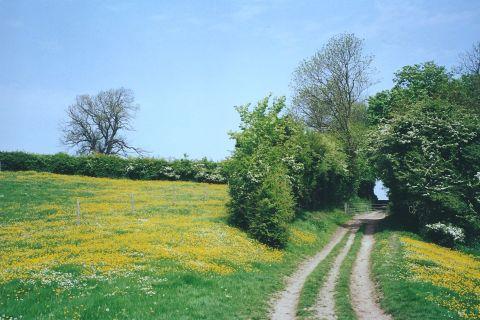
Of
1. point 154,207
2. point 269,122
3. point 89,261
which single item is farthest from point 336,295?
point 154,207

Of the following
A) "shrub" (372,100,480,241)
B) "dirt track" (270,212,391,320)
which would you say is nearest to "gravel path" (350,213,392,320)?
"dirt track" (270,212,391,320)

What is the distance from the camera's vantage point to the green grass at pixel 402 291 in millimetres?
17156

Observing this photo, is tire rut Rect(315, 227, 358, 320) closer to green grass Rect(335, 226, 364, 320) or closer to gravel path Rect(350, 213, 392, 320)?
green grass Rect(335, 226, 364, 320)

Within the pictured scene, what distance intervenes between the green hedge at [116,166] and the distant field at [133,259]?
74.0 feet

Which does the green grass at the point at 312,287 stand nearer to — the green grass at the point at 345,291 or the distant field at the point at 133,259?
the green grass at the point at 345,291

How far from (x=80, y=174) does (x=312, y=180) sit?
40958mm

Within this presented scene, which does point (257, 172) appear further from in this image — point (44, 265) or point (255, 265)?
point (44, 265)

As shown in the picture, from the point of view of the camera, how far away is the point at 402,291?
20.4 meters

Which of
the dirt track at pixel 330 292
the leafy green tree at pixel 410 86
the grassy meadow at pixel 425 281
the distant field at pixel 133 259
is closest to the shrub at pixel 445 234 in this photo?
the grassy meadow at pixel 425 281

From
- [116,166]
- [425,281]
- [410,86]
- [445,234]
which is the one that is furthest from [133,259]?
[410,86]

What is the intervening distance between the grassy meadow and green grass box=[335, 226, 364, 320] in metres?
1.72

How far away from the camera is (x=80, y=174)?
7075 centimetres

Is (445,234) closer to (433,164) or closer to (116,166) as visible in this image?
(433,164)

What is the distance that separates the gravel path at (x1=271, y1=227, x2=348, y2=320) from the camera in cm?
1844
